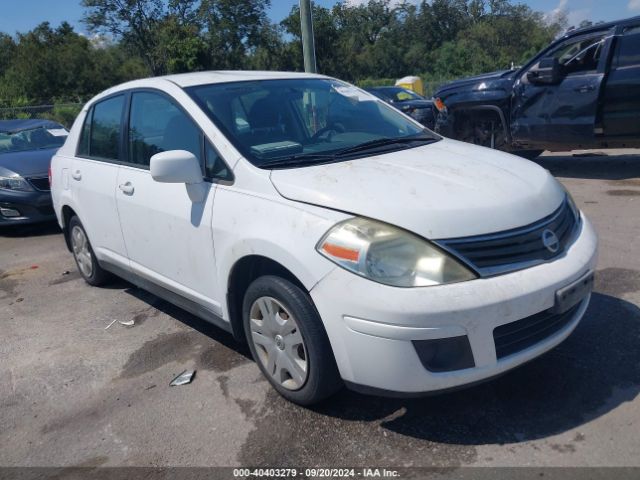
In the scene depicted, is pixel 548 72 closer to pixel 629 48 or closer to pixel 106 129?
pixel 629 48

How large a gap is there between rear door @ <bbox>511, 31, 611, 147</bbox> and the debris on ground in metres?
6.12

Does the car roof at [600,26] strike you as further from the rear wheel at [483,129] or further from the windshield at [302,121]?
the windshield at [302,121]

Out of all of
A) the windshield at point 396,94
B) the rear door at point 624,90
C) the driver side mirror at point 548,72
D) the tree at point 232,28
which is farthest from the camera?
the tree at point 232,28

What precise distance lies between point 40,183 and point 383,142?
228 inches

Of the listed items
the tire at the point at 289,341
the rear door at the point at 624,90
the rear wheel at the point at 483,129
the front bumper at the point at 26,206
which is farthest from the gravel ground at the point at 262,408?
the rear wheel at the point at 483,129

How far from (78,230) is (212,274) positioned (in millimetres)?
2405

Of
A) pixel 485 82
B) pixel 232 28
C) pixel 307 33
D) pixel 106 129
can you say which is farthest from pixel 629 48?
pixel 232 28

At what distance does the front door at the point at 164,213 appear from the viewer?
3398 mm

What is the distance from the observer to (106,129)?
15.1 ft

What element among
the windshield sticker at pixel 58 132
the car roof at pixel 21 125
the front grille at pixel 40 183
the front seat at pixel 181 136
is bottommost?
the front grille at pixel 40 183

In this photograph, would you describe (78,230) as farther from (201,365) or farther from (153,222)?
(201,365)

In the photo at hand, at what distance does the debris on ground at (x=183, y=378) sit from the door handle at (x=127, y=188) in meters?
1.27

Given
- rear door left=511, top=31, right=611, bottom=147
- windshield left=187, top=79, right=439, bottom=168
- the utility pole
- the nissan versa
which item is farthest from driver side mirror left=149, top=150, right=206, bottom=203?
rear door left=511, top=31, right=611, bottom=147

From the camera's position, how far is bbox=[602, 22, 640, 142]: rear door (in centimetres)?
717
